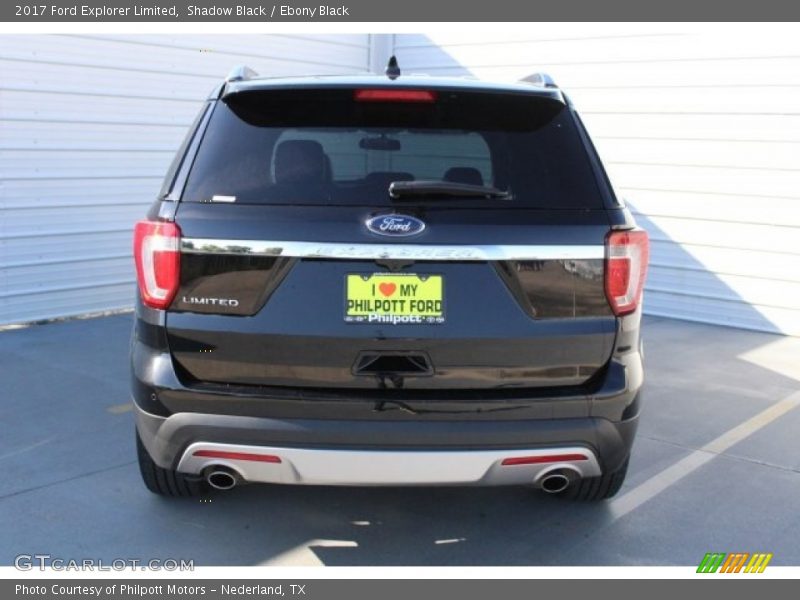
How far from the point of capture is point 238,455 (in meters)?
2.81

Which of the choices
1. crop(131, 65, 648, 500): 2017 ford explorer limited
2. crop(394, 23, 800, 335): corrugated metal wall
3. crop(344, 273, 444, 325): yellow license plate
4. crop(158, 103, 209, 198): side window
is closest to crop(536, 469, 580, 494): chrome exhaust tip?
crop(131, 65, 648, 500): 2017 ford explorer limited

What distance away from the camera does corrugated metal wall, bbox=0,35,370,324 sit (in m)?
7.20

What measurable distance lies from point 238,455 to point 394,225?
98cm

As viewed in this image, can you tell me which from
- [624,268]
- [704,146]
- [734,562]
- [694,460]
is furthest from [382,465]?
[704,146]

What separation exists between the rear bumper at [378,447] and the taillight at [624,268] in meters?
0.45

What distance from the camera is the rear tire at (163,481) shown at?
11.1 feet

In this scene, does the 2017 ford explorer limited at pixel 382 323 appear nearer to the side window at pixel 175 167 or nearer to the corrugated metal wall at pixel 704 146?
the side window at pixel 175 167

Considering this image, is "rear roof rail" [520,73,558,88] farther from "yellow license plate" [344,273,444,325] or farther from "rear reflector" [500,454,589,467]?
"rear reflector" [500,454,589,467]

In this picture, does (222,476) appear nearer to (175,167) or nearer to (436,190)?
(175,167)

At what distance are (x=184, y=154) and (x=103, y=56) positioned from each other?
17.6 ft

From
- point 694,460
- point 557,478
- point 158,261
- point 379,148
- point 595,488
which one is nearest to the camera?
point 158,261

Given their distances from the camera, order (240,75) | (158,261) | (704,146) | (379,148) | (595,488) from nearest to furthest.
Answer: (158,261)
(379,148)
(240,75)
(595,488)
(704,146)

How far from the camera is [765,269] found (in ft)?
26.1

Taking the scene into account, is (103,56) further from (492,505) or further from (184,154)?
(492,505)
